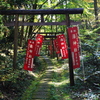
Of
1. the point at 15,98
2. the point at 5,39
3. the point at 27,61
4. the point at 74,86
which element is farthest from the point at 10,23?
the point at 74,86

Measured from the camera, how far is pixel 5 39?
31.1 ft

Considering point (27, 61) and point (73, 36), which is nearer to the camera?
point (73, 36)

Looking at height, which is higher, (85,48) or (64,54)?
(85,48)

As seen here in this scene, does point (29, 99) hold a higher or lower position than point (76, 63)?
lower

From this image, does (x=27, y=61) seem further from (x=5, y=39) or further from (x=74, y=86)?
(x=74, y=86)

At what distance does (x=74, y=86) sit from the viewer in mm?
8836

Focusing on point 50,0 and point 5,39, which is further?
point 50,0

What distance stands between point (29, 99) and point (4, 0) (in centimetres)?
580

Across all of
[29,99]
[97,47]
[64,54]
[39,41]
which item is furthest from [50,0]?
[29,99]

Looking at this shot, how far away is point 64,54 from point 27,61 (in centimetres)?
458

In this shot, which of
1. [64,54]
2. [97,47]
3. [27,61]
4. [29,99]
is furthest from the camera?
[64,54]

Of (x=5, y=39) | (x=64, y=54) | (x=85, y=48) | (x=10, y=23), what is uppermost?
(x=10, y=23)

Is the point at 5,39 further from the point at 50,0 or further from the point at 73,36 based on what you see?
the point at 50,0

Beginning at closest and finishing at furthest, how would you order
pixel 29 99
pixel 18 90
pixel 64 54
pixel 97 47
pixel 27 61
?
pixel 29 99 → pixel 18 90 → pixel 97 47 → pixel 27 61 → pixel 64 54
